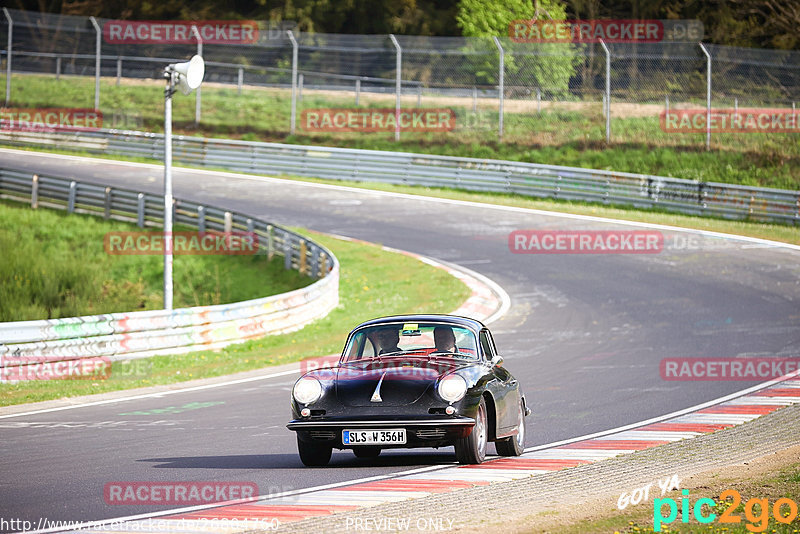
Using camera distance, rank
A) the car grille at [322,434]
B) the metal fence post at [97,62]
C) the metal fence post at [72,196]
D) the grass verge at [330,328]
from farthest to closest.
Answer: the metal fence post at [97,62], the metal fence post at [72,196], the grass verge at [330,328], the car grille at [322,434]

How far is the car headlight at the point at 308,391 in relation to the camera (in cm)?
929

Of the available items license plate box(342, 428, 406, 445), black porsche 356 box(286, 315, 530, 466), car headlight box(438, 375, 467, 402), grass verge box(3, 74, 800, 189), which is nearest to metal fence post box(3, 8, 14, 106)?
grass verge box(3, 74, 800, 189)

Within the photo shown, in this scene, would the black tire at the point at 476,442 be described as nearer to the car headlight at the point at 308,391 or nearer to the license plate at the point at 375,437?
the license plate at the point at 375,437

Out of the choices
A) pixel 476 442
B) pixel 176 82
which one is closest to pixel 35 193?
pixel 176 82

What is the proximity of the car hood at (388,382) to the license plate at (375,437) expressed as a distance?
24cm

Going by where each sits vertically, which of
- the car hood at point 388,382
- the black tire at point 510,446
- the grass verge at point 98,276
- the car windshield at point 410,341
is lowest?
the grass verge at point 98,276

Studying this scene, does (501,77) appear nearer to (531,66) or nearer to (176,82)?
(531,66)

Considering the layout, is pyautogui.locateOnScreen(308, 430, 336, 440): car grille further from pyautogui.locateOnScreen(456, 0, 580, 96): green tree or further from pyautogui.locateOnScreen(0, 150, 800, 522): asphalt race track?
pyautogui.locateOnScreen(456, 0, 580, 96): green tree

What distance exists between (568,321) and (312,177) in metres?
20.9

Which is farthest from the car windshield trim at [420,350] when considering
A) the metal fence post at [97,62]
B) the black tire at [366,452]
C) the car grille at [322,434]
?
the metal fence post at [97,62]

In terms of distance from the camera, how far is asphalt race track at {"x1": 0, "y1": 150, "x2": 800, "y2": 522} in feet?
30.6

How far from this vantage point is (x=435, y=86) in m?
43.1

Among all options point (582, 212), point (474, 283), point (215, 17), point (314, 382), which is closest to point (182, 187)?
point (582, 212)

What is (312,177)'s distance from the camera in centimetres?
3972
